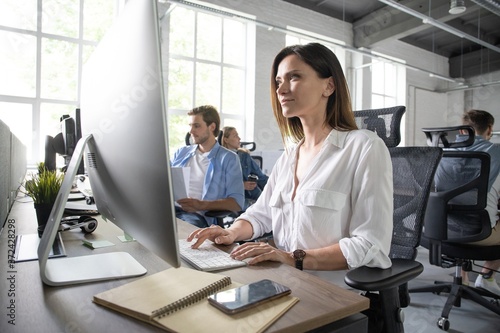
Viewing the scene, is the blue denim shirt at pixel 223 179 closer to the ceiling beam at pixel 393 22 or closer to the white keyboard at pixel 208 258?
the white keyboard at pixel 208 258

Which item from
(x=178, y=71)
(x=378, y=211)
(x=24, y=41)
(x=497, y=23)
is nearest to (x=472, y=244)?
(x=378, y=211)

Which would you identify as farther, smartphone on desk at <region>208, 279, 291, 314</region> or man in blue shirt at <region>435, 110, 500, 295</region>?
man in blue shirt at <region>435, 110, 500, 295</region>

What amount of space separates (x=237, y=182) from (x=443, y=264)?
4.85ft

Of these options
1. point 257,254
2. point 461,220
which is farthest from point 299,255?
point 461,220

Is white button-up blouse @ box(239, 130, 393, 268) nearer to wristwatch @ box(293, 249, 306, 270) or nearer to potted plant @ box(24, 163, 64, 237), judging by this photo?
wristwatch @ box(293, 249, 306, 270)

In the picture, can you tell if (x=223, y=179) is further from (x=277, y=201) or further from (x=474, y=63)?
(x=474, y=63)

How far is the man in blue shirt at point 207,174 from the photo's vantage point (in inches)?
92.0

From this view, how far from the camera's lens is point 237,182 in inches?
99.9

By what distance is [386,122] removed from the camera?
1.46 m

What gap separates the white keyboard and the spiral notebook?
101 millimetres

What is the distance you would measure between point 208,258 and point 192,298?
29 cm

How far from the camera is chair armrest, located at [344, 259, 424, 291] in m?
0.87

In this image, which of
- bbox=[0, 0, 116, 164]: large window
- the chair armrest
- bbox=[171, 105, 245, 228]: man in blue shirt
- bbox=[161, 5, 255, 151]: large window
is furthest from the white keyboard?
bbox=[161, 5, 255, 151]: large window

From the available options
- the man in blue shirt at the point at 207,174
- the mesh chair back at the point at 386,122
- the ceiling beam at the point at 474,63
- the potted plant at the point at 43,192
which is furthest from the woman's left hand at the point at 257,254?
the ceiling beam at the point at 474,63
